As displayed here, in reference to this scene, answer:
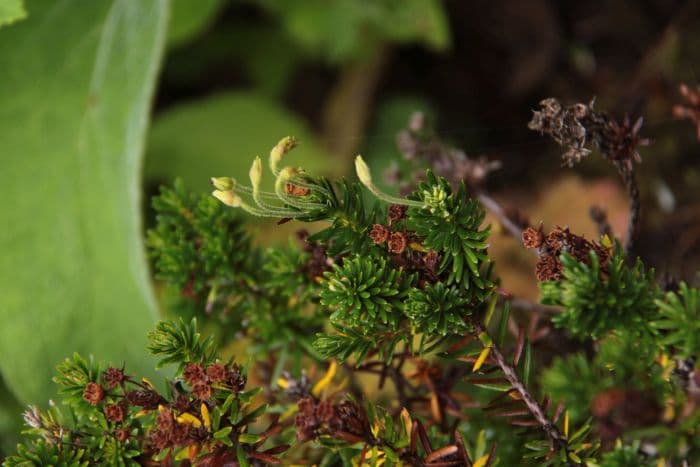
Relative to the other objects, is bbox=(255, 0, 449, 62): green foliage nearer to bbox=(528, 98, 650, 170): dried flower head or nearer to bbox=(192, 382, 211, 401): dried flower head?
bbox=(528, 98, 650, 170): dried flower head

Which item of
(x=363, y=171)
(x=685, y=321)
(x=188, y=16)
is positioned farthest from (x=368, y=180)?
(x=188, y=16)

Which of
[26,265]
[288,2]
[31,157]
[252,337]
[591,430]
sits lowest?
[591,430]

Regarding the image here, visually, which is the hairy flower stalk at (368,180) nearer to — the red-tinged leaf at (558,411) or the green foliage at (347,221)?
the green foliage at (347,221)

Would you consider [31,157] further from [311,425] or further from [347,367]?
[311,425]

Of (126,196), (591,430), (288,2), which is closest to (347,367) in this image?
(591,430)

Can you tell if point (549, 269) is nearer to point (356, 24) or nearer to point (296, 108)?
point (356, 24)
